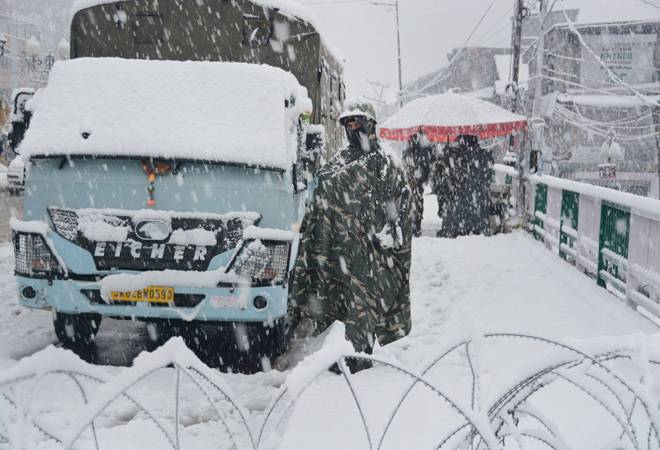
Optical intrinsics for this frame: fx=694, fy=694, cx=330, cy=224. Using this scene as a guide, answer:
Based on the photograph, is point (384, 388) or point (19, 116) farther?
point (19, 116)

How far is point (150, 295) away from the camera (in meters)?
5.03

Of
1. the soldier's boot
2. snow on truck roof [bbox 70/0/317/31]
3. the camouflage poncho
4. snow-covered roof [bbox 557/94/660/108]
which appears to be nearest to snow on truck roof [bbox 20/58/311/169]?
the camouflage poncho

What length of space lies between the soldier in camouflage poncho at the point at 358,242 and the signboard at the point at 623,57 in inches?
1322

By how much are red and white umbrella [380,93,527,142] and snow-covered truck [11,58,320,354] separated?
858 centimetres

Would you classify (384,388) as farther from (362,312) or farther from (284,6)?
(284,6)

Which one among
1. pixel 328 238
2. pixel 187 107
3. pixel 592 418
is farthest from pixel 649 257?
pixel 187 107

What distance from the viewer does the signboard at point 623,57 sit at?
35750mm

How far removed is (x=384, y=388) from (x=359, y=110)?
2.00 m

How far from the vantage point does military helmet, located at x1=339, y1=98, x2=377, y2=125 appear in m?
5.10

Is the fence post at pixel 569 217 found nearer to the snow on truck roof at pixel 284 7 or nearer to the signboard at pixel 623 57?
the snow on truck roof at pixel 284 7

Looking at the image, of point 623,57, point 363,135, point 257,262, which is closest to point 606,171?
point 623,57

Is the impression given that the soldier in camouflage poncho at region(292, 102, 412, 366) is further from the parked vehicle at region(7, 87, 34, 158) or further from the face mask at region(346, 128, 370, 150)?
the parked vehicle at region(7, 87, 34, 158)

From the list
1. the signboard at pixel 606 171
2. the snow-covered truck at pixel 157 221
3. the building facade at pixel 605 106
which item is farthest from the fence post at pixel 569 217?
the building facade at pixel 605 106

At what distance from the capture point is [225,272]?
5000 mm
